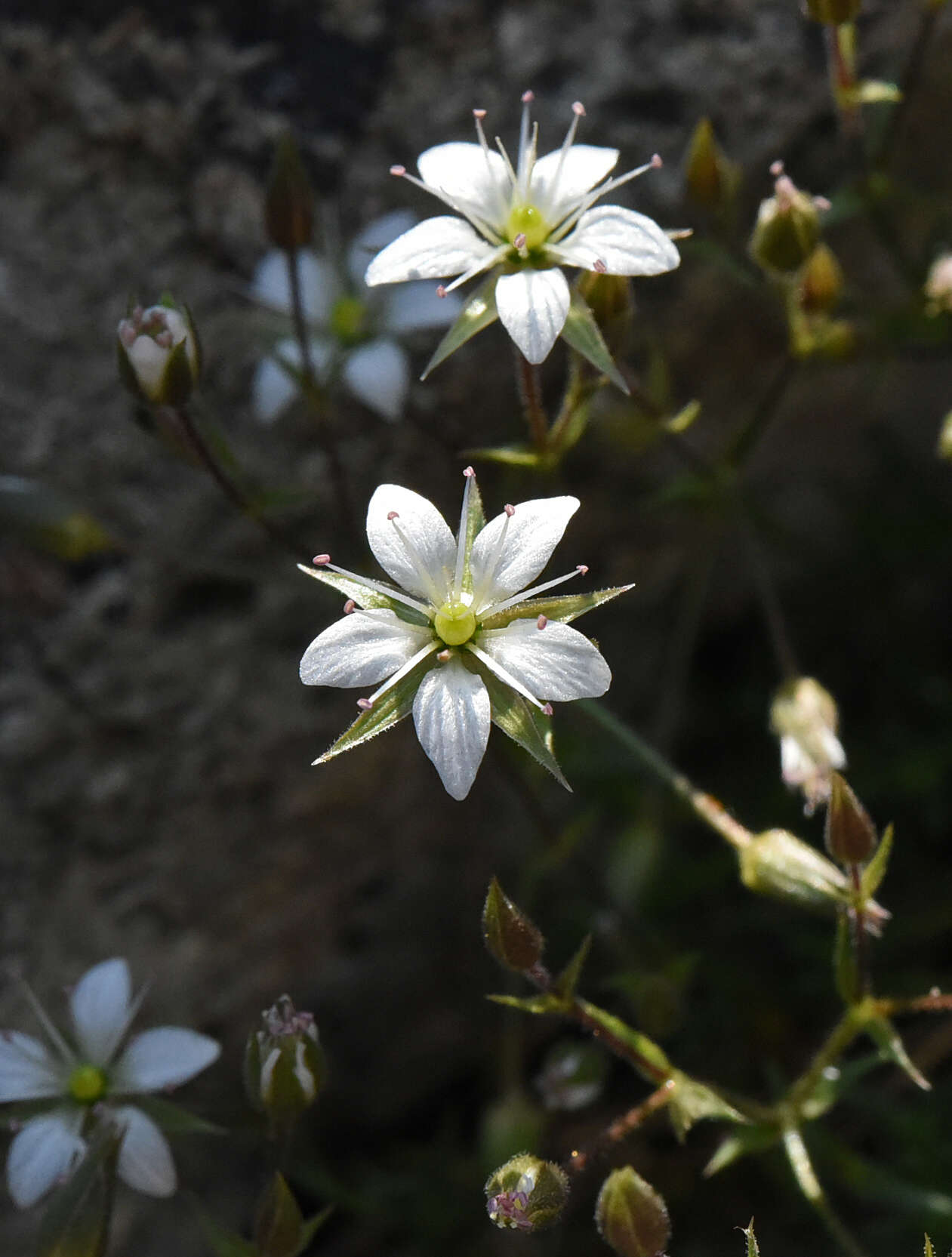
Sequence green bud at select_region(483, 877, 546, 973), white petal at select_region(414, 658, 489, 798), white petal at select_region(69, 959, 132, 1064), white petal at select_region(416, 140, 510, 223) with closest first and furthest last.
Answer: white petal at select_region(414, 658, 489, 798)
green bud at select_region(483, 877, 546, 973)
white petal at select_region(416, 140, 510, 223)
white petal at select_region(69, 959, 132, 1064)

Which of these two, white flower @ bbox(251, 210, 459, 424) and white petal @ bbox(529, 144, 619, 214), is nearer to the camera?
white petal @ bbox(529, 144, 619, 214)

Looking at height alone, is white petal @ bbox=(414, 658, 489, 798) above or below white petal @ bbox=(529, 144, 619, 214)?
below

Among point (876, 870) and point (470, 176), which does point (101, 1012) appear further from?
point (470, 176)

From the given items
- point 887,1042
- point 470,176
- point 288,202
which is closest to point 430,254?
point 470,176

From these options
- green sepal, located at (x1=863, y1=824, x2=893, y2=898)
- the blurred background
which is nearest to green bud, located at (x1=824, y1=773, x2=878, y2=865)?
green sepal, located at (x1=863, y1=824, x2=893, y2=898)

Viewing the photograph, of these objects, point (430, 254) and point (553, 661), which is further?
point (430, 254)

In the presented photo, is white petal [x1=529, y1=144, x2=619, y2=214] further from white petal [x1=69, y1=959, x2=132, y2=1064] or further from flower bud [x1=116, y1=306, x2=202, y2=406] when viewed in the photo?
white petal [x1=69, y1=959, x2=132, y2=1064]

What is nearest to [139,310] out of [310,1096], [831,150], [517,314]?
[517,314]
